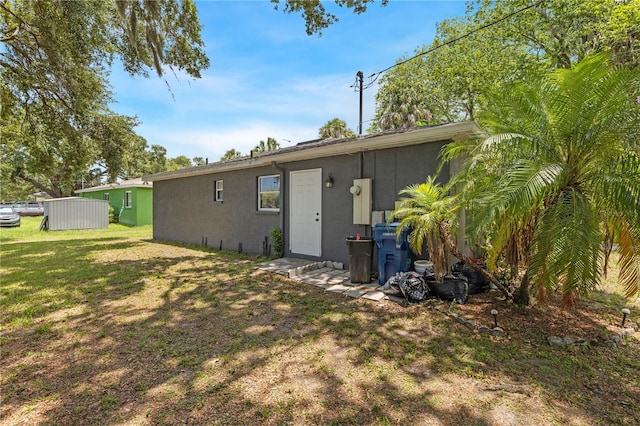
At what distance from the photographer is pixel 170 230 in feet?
42.6

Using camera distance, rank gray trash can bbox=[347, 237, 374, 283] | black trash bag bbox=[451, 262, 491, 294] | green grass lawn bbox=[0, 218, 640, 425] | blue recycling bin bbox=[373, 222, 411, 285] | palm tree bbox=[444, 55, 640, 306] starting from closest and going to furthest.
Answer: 1. green grass lawn bbox=[0, 218, 640, 425]
2. palm tree bbox=[444, 55, 640, 306]
3. black trash bag bbox=[451, 262, 491, 294]
4. blue recycling bin bbox=[373, 222, 411, 285]
5. gray trash can bbox=[347, 237, 374, 283]

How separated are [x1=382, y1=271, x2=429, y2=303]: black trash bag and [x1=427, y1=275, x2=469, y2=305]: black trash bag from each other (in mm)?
168

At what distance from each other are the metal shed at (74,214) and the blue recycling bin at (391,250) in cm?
1979

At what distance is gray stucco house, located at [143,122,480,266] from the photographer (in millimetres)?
6027

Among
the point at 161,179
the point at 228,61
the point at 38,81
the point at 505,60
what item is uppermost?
the point at 505,60

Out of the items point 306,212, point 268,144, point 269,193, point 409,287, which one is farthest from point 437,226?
point 268,144

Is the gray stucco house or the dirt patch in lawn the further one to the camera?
the gray stucco house

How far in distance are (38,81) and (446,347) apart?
11524 millimetres

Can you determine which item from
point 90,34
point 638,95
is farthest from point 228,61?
point 638,95

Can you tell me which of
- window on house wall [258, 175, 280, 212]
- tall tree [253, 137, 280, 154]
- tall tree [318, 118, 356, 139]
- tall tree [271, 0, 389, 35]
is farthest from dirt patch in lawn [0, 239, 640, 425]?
tall tree [253, 137, 280, 154]

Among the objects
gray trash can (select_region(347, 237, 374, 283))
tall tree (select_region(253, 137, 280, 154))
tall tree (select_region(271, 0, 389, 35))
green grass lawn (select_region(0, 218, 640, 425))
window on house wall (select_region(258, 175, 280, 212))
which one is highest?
tall tree (select_region(253, 137, 280, 154))

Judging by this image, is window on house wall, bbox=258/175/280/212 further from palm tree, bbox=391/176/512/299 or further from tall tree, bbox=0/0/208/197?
palm tree, bbox=391/176/512/299

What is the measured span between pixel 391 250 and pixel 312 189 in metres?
2.99

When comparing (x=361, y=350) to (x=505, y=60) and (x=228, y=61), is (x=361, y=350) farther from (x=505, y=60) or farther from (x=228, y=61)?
(x=505, y=60)
